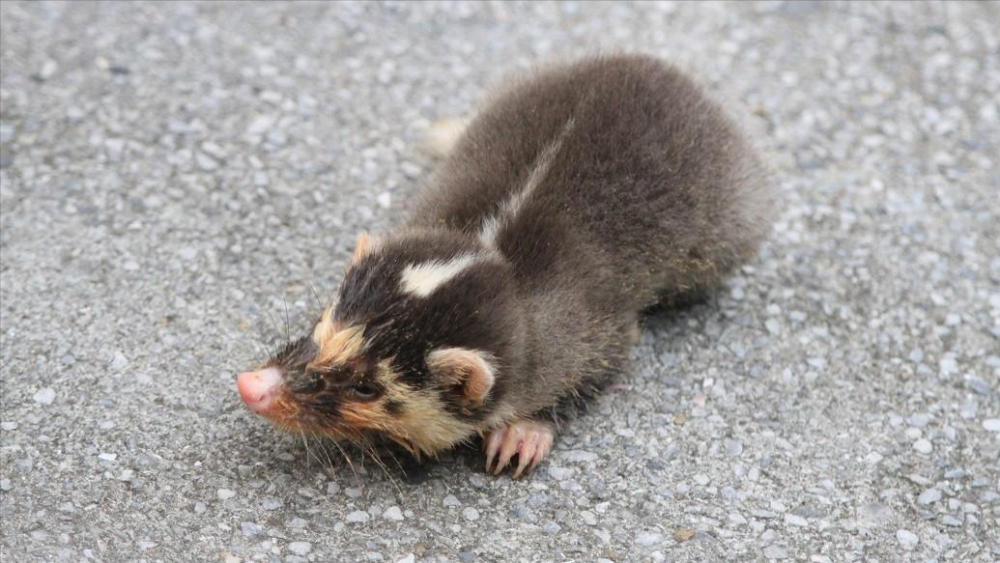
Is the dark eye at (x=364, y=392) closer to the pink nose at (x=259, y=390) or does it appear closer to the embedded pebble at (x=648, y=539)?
the pink nose at (x=259, y=390)

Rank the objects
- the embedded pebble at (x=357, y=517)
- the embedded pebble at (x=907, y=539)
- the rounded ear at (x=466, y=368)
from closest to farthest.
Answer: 1. the rounded ear at (x=466, y=368)
2. the embedded pebble at (x=357, y=517)
3. the embedded pebble at (x=907, y=539)

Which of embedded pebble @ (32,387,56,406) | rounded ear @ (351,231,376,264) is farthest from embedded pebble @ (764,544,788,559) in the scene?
embedded pebble @ (32,387,56,406)

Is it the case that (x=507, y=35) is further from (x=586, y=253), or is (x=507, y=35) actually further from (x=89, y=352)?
(x=89, y=352)

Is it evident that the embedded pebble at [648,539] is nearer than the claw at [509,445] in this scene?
Yes

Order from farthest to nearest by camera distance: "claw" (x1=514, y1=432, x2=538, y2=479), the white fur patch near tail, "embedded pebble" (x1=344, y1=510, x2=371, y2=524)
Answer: the white fur patch near tail < "claw" (x1=514, y1=432, x2=538, y2=479) < "embedded pebble" (x1=344, y1=510, x2=371, y2=524)

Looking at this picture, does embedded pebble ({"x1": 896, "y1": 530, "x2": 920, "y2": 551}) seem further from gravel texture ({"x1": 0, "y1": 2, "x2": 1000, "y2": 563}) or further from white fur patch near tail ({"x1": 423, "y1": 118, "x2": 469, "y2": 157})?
white fur patch near tail ({"x1": 423, "y1": 118, "x2": 469, "y2": 157})

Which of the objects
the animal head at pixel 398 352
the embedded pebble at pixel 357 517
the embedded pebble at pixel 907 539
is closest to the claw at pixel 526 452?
the animal head at pixel 398 352
